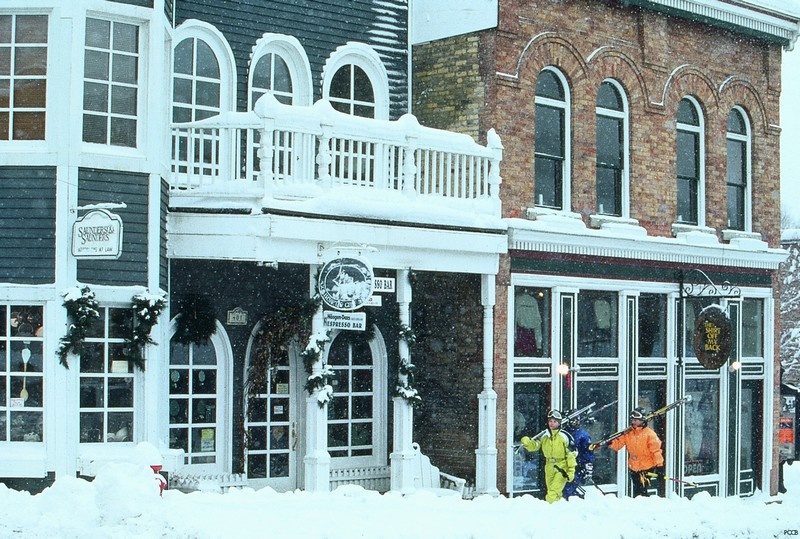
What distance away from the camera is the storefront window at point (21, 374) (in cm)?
Answer: 1561

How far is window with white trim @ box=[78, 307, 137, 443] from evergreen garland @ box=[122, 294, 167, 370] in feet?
0.29

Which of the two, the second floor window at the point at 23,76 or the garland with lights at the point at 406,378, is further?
the garland with lights at the point at 406,378

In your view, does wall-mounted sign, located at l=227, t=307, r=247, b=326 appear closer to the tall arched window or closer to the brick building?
the brick building

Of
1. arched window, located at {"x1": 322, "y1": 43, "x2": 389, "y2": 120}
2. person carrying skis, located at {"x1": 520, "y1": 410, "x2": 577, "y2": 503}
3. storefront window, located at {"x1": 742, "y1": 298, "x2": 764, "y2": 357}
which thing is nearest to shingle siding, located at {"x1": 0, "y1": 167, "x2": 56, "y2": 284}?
arched window, located at {"x1": 322, "y1": 43, "x2": 389, "y2": 120}

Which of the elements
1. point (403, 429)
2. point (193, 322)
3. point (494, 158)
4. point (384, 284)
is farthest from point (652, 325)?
point (193, 322)

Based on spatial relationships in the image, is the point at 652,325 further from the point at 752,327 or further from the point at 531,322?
the point at 531,322

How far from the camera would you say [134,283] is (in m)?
16.0

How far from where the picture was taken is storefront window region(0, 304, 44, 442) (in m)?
15.6

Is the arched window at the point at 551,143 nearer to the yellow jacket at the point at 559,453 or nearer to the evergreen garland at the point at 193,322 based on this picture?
the yellow jacket at the point at 559,453

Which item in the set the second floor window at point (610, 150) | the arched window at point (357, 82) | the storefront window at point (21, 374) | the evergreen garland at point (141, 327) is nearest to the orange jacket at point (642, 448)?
the second floor window at point (610, 150)

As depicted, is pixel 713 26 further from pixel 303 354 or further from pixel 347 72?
pixel 303 354

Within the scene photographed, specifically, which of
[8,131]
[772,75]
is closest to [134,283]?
[8,131]

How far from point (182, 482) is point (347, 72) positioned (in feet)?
20.7

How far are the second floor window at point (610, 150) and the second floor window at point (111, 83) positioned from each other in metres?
8.03
